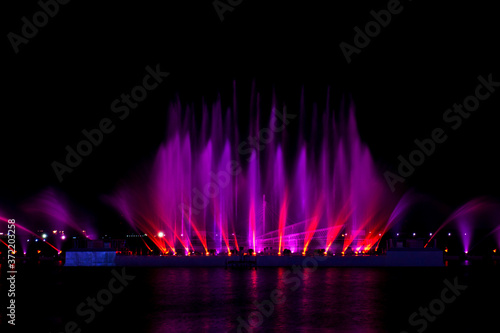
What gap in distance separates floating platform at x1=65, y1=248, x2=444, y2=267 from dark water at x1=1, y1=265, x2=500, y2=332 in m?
9.05

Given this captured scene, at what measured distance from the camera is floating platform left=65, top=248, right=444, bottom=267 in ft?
128

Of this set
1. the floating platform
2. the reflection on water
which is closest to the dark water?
the reflection on water

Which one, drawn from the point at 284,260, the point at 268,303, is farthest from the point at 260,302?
the point at 284,260

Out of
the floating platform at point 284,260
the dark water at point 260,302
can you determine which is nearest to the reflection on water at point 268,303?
the dark water at point 260,302

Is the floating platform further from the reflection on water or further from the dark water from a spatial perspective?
the reflection on water

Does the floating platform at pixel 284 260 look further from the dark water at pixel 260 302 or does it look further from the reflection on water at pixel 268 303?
the reflection on water at pixel 268 303

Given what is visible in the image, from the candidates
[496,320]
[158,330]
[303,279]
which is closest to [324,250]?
[303,279]

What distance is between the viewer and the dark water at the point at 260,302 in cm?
1509

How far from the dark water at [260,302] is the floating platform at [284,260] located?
29.7 feet

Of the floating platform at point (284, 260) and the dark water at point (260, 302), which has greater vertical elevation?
the floating platform at point (284, 260)

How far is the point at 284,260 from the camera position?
1555 inches

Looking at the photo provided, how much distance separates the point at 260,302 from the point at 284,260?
2035cm

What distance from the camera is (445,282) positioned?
90.6ft

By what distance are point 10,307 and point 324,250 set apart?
2964cm
